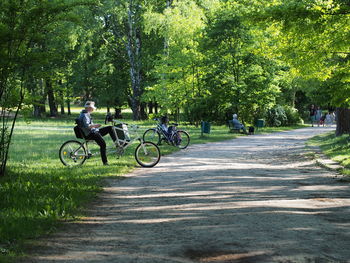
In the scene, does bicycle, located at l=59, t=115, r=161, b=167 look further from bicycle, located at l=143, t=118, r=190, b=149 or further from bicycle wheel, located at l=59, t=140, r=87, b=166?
bicycle, located at l=143, t=118, r=190, b=149

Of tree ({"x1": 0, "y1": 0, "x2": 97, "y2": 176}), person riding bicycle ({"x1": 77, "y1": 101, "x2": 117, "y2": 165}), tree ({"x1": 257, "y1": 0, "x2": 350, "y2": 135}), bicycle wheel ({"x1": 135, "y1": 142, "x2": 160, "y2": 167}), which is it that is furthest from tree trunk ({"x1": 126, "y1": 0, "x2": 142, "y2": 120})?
tree ({"x1": 0, "y1": 0, "x2": 97, "y2": 176})

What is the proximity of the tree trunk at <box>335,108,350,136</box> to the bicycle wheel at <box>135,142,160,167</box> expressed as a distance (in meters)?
12.8

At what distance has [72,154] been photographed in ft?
40.0

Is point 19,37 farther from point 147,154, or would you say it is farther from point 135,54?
point 135,54

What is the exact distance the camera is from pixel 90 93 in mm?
57625

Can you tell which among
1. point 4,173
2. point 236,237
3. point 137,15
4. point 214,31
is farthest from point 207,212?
point 137,15

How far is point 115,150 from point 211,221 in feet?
23.3

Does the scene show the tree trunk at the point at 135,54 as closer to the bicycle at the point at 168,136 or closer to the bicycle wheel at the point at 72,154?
the bicycle at the point at 168,136

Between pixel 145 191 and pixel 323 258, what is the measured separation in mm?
4647

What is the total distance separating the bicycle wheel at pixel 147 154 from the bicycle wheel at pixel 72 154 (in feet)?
4.67

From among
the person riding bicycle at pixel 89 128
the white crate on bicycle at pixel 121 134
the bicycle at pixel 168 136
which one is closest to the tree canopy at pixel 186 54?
the person riding bicycle at pixel 89 128

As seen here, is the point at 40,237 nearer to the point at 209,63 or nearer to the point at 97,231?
the point at 97,231

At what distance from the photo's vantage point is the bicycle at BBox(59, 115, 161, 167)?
479 inches

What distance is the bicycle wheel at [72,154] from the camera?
39.8ft
